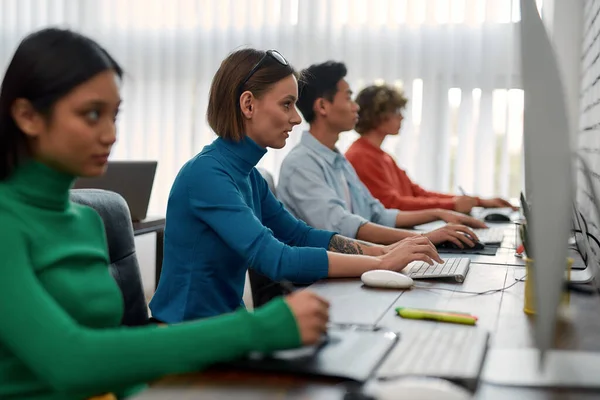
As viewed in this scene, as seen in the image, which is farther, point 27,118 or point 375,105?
point 375,105

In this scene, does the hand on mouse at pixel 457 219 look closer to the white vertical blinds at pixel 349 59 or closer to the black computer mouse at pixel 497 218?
the black computer mouse at pixel 497 218

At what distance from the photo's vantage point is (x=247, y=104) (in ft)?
5.56

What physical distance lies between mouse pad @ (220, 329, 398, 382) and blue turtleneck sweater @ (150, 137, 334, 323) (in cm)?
52

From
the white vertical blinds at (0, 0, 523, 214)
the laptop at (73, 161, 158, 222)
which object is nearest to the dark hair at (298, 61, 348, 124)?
the laptop at (73, 161, 158, 222)

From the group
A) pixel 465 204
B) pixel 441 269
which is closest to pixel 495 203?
pixel 465 204

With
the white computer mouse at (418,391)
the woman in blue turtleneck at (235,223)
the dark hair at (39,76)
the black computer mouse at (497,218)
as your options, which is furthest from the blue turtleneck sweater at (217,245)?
the black computer mouse at (497,218)

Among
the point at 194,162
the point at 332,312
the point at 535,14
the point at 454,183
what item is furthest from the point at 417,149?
the point at 535,14

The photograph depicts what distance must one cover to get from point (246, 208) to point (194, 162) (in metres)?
0.19

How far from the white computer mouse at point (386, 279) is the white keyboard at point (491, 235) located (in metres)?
0.79

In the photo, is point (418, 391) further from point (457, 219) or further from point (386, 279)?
point (457, 219)

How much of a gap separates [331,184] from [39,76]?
1.64 metres

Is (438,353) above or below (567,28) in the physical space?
below

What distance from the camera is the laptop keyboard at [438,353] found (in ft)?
2.80

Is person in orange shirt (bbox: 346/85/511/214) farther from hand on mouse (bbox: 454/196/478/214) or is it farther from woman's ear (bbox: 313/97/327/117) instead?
woman's ear (bbox: 313/97/327/117)
